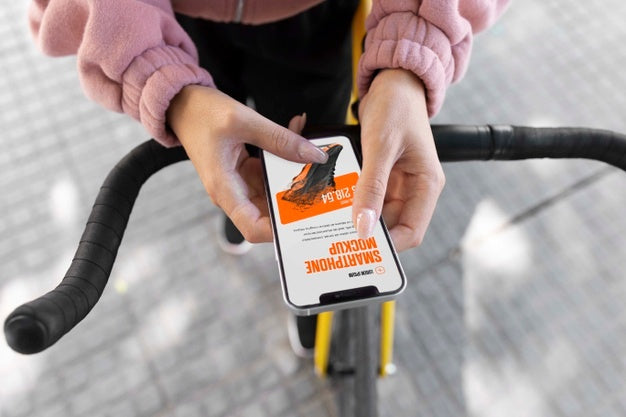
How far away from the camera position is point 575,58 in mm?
1358

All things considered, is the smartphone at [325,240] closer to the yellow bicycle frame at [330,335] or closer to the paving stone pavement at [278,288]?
the yellow bicycle frame at [330,335]

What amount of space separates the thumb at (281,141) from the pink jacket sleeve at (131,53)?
80 millimetres

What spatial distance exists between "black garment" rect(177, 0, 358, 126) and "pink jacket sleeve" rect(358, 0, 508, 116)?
154 mm

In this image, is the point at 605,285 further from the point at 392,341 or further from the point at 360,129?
the point at 360,129

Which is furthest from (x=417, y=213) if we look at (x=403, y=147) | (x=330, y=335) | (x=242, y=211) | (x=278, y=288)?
(x=278, y=288)

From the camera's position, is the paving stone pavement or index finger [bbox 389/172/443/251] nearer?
index finger [bbox 389/172/443/251]

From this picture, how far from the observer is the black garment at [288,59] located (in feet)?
2.16

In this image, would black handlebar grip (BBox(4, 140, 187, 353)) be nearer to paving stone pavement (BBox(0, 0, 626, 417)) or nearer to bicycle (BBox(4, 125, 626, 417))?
bicycle (BBox(4, 125, 626, 417))

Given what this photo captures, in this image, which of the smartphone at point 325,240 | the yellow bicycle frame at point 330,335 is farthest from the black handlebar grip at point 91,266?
the yellow bicycle frame at point 330,335

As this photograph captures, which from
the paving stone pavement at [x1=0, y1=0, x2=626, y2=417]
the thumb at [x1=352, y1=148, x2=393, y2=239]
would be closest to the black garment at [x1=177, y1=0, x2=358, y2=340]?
the thumb at [x1=352, y1=148, x2=393, y2=239]

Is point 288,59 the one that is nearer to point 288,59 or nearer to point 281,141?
point 288,59

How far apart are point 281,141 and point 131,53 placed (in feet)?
0.51

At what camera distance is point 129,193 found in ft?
1.60

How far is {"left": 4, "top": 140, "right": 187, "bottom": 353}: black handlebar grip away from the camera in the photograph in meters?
0.35
